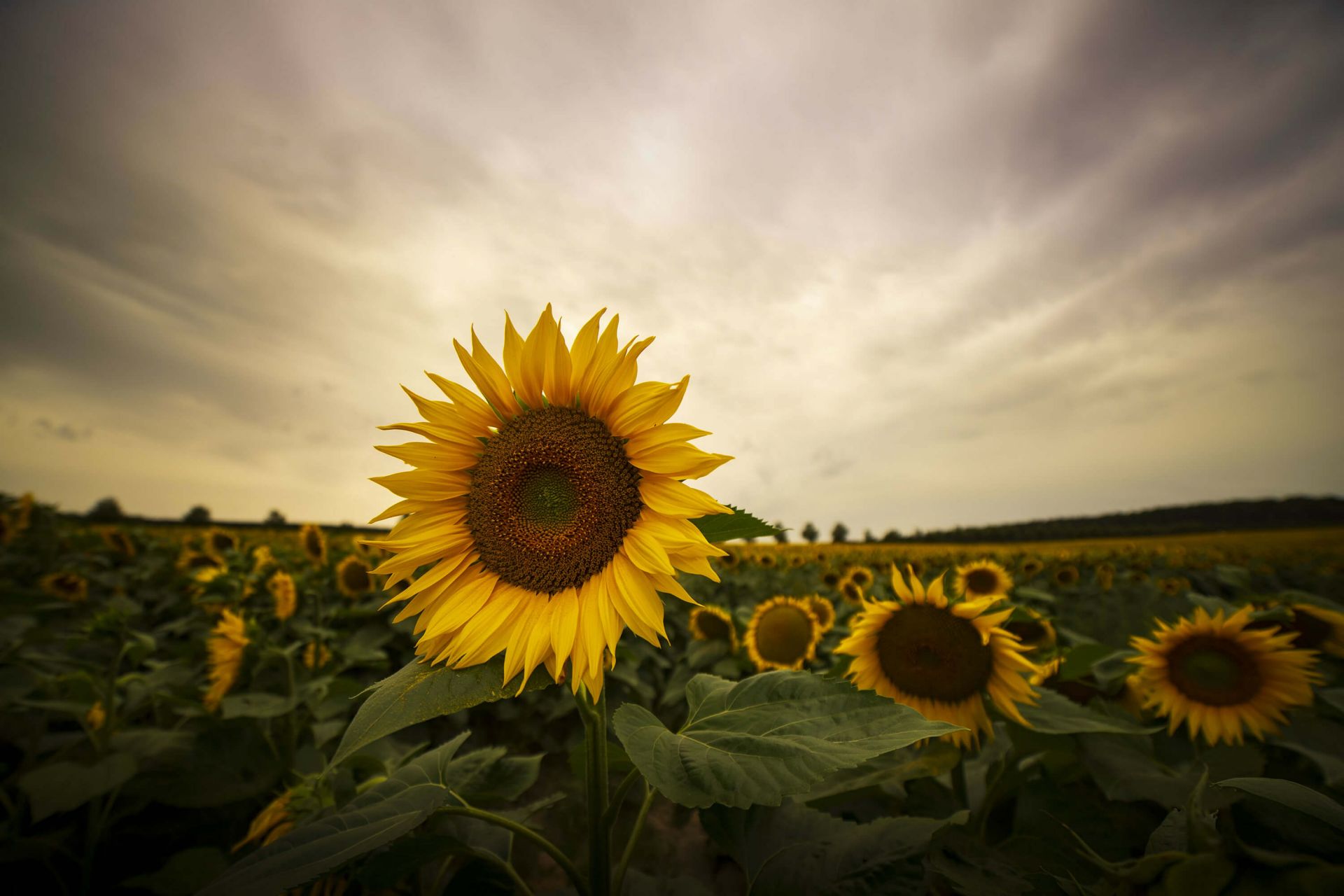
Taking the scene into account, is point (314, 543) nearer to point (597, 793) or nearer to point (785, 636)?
point (785, 636)

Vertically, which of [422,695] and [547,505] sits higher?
[547,505]

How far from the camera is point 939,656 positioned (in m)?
2.40

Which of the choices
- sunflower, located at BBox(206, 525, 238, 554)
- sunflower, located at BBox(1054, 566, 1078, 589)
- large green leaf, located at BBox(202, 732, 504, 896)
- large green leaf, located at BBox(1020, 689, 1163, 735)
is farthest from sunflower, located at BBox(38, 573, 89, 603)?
sunflower, located at BBox(1054, 566, 1078, 589)

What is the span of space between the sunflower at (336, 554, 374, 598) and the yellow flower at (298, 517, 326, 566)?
0.61 meters

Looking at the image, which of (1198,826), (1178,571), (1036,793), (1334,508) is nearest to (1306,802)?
(1198,826)

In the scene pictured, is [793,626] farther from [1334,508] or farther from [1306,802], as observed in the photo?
[1334,508]

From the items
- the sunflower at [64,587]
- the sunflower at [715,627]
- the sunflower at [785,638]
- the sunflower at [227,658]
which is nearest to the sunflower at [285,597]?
the sunflower at [227,658]

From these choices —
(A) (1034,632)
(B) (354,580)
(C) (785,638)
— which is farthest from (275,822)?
(B) (354,580)

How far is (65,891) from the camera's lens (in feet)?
8.43

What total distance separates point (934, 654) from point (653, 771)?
5.74ft

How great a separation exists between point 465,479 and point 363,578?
4829mm

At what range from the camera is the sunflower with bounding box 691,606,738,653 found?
5223 millimetres

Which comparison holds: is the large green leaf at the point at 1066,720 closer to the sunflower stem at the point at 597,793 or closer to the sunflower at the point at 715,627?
the sunflower stem at the point at 597,793

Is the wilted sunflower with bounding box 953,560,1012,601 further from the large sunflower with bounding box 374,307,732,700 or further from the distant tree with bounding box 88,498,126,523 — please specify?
the distant tree with bounding box 88,498,126,523
